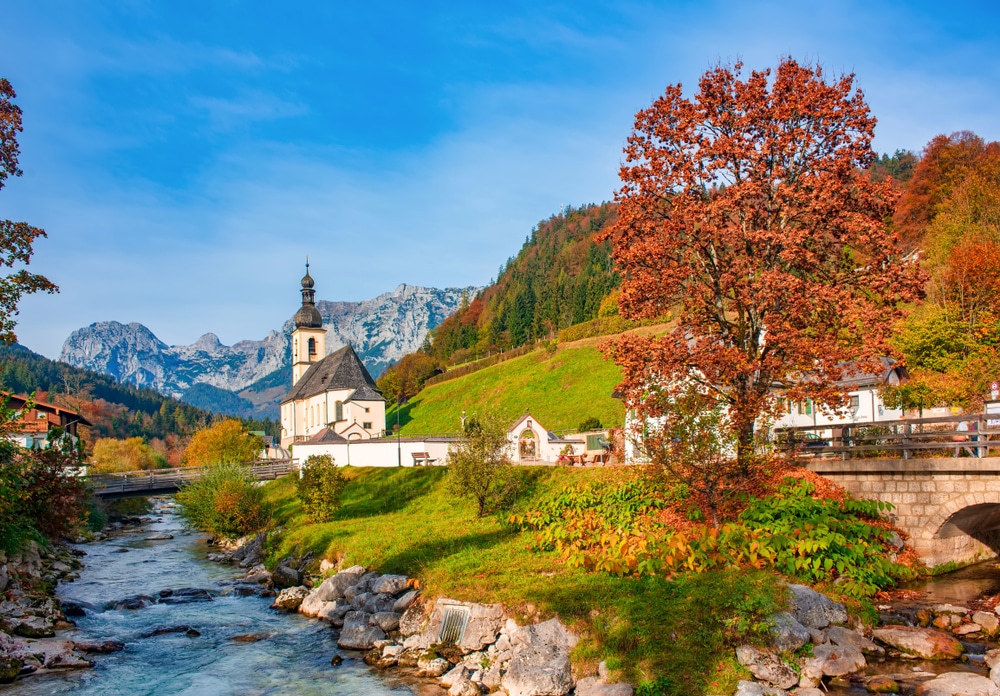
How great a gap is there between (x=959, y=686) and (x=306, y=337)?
339 ft

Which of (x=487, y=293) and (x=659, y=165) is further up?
(x=487, y=293)

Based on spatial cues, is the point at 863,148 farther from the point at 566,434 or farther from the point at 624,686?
the point at 566,434

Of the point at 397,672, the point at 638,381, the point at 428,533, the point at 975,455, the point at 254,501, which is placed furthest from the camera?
the point at 254,501

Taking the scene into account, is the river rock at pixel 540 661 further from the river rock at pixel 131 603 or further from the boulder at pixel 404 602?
the river rock at pixel 131 603

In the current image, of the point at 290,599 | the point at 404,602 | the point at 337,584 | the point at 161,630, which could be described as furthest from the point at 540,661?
the point at 161,630

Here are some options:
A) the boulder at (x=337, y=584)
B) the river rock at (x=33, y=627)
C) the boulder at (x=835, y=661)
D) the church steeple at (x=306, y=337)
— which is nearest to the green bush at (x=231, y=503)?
the boulder at (x=337, y=584)

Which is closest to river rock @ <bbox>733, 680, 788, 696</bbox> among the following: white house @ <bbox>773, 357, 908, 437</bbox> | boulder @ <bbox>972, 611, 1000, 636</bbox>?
boulder @ <bbox>972, 611, 1000, 636</bbox>

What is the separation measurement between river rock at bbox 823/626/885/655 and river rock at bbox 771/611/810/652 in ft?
1.93

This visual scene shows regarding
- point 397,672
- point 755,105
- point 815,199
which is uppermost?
point 755,105

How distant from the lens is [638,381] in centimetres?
2356

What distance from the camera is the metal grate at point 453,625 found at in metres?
17.4

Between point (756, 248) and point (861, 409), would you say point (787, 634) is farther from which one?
point (861, 409)

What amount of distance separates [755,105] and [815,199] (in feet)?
12.0

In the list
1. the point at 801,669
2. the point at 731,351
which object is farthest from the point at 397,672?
the point at 731,351
